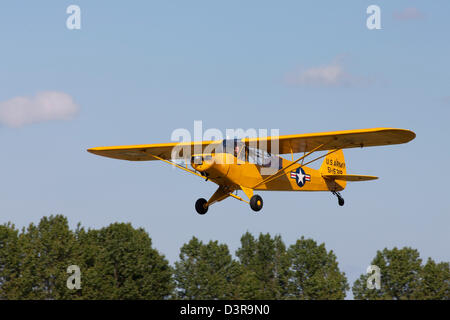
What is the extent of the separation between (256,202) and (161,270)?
2039 inches

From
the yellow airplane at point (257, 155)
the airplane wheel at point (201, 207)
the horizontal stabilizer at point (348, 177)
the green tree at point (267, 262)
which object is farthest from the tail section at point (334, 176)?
the green tree at point (267, 262)

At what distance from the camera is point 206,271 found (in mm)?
78312

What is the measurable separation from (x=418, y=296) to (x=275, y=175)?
173 feet

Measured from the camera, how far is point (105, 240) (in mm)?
75250

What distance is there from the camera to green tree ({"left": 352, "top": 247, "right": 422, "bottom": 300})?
245 feet

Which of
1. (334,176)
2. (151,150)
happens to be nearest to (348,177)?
(334,176)

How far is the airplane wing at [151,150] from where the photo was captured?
26.5 m

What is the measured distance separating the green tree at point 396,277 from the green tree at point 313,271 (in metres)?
2.70

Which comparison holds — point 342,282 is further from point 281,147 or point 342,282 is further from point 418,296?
point 281,147

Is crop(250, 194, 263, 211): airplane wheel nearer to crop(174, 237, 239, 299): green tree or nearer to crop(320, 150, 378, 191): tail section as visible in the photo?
crop(320, 150, 378, 191): tail section

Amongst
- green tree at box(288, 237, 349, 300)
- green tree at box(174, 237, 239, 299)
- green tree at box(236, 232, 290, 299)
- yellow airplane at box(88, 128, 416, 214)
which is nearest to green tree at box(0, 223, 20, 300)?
green tree at box(174, 237, 239, 299)

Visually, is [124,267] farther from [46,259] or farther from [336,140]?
[336,140]

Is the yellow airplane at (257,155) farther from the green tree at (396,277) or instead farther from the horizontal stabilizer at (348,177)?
the green tree at (396,277)
